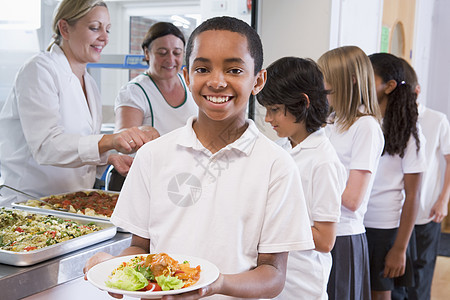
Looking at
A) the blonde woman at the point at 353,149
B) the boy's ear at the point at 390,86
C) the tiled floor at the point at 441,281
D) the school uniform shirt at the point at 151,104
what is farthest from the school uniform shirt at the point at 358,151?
the tiled floor at the point at 441,281

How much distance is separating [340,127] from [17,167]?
1.19m

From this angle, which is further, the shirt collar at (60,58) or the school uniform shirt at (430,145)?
the school uniform shirt at (430,145)

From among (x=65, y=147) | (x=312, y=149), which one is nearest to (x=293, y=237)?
(x=312, y=149)

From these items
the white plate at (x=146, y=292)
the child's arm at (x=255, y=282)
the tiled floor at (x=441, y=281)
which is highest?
the white plate at (x=146, y=292)

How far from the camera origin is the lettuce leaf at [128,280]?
2.71 ft

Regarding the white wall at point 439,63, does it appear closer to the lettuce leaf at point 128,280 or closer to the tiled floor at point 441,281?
the tiled floor at point 441,281

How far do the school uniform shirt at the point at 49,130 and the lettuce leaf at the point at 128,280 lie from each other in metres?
0.90

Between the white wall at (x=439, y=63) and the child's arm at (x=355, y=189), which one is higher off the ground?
the white wall at (x=439, y=63)

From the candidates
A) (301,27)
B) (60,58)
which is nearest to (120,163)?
(60,58)

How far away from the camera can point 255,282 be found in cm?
94

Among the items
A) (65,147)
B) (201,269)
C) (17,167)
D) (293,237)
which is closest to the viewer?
(201,269)

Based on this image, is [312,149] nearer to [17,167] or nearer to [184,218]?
[184,218]

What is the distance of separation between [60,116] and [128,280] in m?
1.14

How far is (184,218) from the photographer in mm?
1019
